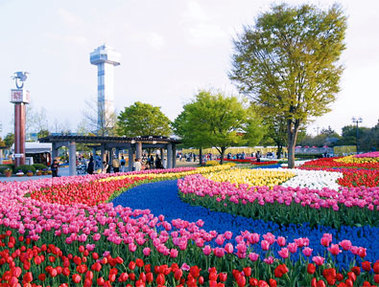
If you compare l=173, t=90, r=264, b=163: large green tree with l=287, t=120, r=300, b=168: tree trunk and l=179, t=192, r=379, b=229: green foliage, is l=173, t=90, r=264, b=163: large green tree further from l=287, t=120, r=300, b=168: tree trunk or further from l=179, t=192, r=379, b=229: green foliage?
l=179, t=192, r=379, b=229: green foliage

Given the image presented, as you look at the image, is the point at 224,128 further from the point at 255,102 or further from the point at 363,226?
the point at 363,226

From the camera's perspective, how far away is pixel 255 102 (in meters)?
23.2

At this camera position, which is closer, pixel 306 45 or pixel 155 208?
pixel 155 208

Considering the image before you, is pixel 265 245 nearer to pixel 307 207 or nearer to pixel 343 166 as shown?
pixel 307 207

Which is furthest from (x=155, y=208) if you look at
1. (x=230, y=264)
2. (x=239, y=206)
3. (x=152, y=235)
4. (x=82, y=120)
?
(x=82, y=120)

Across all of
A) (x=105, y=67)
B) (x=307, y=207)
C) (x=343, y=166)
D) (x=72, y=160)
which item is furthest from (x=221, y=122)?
(x=105, y=67)

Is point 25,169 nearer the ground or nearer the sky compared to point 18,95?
nearer the ground

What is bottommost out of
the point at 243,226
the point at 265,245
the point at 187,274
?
the point at 243,226

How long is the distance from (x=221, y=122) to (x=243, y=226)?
22177 mm

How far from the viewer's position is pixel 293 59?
20.7 m

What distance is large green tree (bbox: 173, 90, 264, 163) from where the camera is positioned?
2681 cm

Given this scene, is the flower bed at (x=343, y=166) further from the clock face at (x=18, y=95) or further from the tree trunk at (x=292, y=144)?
the clock face at (x=18, y=95)

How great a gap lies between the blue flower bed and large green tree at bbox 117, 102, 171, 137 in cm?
3783

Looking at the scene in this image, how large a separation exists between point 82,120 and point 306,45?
46761 mm
